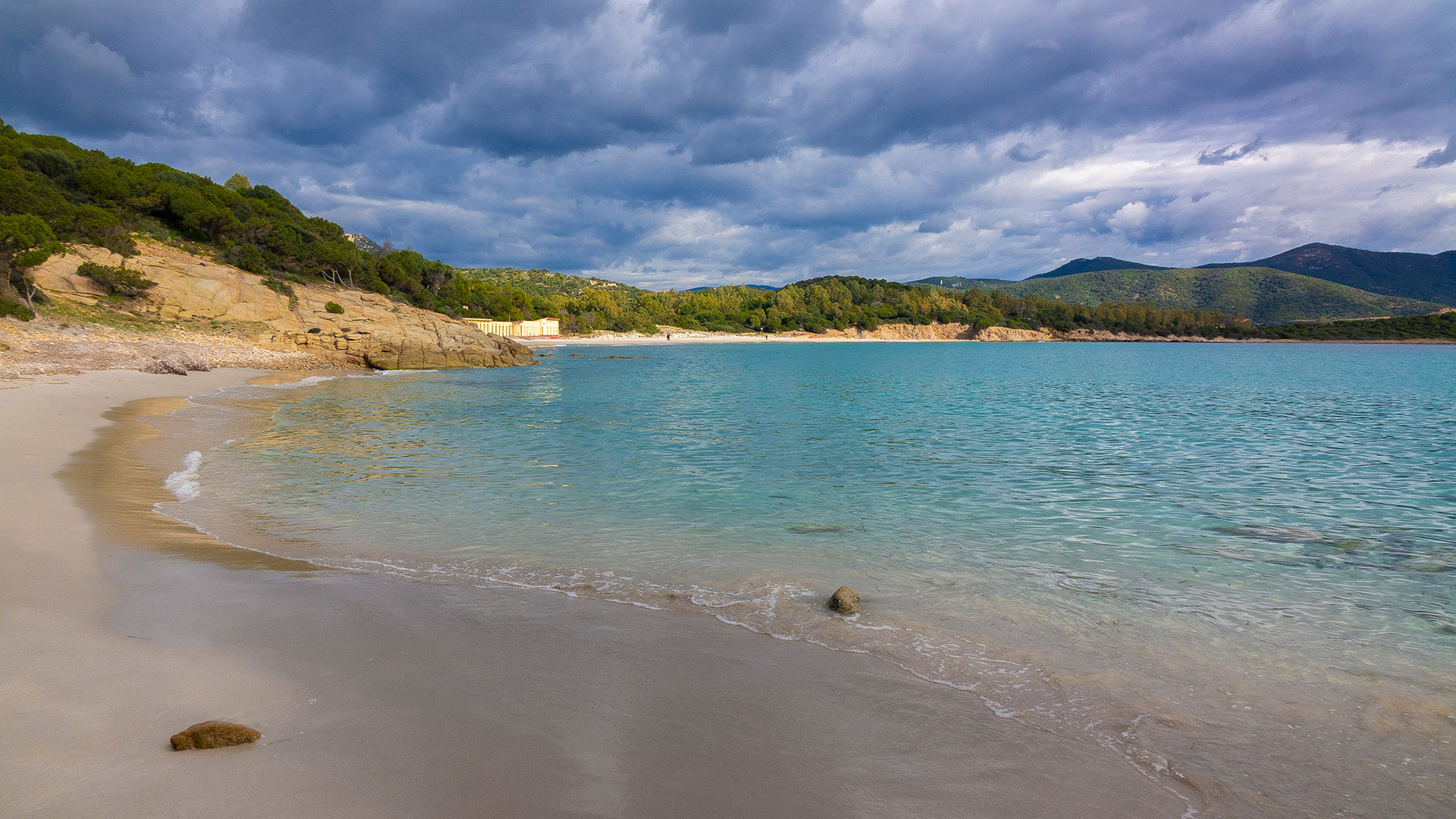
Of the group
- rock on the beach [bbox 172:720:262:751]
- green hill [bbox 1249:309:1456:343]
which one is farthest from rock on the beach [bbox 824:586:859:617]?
green hill [bbox 1249:309:1456:343]

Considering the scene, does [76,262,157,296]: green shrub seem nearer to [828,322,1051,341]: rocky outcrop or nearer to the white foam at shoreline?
the white foam at shoreline

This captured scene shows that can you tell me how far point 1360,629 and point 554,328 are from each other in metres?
116

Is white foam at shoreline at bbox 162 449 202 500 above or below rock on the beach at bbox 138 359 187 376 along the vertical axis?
below

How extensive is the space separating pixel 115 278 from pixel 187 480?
34.5 metres

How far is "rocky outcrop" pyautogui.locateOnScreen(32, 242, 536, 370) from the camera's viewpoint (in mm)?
37344

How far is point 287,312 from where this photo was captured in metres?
44.2

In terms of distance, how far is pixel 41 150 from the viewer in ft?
145

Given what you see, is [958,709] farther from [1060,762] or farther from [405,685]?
[405,685]

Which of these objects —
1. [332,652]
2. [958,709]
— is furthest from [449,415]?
[958,709]

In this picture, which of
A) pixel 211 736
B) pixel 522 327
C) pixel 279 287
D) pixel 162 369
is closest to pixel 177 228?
pixel 279 287

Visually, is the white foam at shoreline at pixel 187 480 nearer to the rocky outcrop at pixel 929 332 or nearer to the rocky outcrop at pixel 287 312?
the rocky outcrop at pixel 287 312

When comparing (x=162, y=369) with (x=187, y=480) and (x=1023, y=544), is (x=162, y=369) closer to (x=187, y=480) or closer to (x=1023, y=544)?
(x=187, y=480)

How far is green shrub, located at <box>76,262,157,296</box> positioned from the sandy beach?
128 feet

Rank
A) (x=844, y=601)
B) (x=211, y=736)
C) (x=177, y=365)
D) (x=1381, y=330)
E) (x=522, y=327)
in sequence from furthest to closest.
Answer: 1. (x=1381, y=330)
2. (x=522, y=327)
3. (x=177, y=365)
4. (x=844, y=601)
5. (x=211, y=736)
